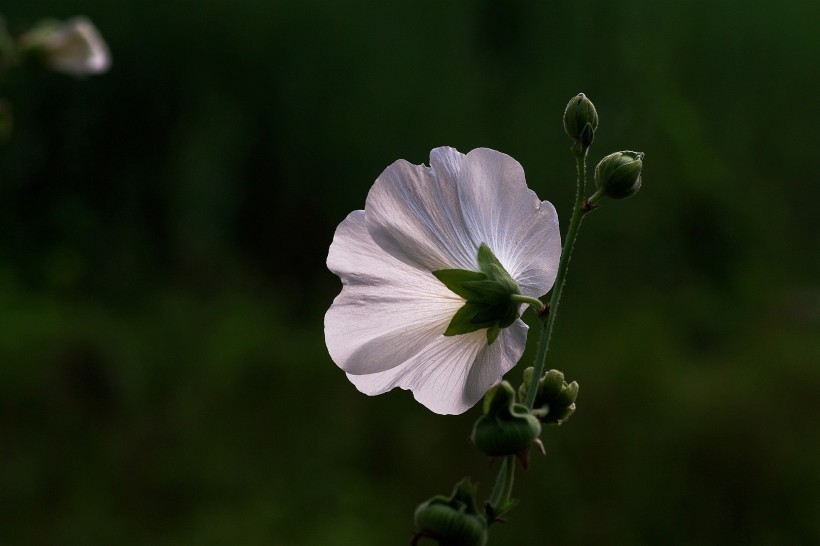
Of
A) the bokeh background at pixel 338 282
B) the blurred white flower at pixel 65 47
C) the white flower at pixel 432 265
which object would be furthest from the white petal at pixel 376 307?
the bokeh background at pixel 338 282

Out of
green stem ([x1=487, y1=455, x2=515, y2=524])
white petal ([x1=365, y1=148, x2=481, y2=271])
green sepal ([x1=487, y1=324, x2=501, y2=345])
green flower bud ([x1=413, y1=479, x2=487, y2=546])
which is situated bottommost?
green flower bud ([x1=413, y1=479, x2=487, y2=546])

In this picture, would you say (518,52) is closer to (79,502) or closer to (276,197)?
(276,197)

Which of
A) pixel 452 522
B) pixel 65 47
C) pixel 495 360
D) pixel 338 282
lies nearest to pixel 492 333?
pixel 495 360

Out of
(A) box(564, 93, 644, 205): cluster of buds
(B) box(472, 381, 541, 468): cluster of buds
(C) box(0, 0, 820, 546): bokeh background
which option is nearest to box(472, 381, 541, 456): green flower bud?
(B) box(472, 381, 541, 468): cluster of buds

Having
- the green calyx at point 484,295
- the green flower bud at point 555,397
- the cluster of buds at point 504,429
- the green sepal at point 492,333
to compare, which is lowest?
the cluster of buds at point 504,429

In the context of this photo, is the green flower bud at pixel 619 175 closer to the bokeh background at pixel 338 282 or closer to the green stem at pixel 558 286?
the green stem at pixel 558 286

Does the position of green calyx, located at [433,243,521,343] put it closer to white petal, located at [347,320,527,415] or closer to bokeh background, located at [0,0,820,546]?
white petal, located at [347,320,527,415]
